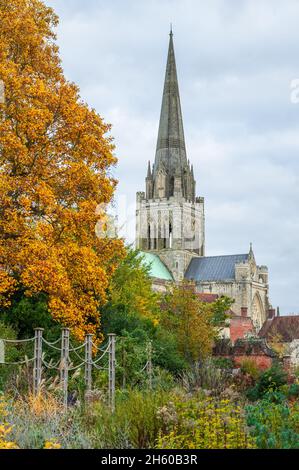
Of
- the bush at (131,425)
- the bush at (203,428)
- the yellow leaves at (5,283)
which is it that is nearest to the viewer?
the bush at (203,428)

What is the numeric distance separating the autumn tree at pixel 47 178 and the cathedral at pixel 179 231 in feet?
301

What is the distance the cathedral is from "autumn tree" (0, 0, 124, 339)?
301ft

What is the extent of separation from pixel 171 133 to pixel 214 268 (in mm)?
21544

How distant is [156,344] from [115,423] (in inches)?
578

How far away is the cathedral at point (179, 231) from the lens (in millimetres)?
117688

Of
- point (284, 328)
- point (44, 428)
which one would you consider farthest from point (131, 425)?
point (284, 328)

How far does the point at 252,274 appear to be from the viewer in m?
119

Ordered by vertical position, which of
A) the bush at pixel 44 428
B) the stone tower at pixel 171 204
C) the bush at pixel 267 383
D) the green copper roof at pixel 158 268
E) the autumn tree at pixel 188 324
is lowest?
the bush at pixel 44 428

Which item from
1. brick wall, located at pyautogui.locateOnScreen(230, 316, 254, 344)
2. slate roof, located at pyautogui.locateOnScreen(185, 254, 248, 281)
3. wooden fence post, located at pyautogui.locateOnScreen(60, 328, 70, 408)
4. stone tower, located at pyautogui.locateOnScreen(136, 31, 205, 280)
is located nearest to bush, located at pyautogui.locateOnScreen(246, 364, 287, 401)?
wooden fence post, located at pyautogui.locateOnScreen(60, 328, 70, 408)

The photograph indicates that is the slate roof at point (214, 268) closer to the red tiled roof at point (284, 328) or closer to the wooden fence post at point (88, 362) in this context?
the red tiled roof at point (284, 328)

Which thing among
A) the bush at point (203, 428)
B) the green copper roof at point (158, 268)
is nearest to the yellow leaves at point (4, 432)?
the bush at point (203, 428)

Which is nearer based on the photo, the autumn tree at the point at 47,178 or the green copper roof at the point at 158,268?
the autumn tree at the point at 47,178

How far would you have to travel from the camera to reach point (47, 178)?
864 inches
